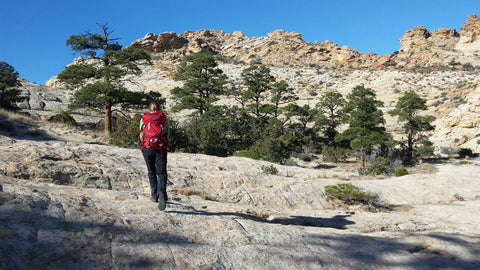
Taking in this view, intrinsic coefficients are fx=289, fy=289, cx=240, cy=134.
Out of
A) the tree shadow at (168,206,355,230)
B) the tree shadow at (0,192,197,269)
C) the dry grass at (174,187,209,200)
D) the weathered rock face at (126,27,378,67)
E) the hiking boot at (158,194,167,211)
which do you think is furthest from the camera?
the weathered rock face at (126,27,378,67)

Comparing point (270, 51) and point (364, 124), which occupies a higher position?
point (270, 51)

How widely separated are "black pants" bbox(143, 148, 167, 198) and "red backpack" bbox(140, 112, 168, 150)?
0.29 ft

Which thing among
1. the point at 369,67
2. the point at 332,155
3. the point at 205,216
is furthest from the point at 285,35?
the point at 205,216

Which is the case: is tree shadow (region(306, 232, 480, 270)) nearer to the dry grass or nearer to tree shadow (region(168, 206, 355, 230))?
tree shadow (region(168, 206, 355, 230))

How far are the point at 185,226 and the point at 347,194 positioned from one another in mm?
5755

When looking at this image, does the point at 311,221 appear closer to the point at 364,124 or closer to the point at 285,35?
the point at 364,124

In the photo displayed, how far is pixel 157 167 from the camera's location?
4.27m

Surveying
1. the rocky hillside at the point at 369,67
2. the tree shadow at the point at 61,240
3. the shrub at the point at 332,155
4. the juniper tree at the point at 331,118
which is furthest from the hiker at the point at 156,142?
the juniper tree at the point at 331,118

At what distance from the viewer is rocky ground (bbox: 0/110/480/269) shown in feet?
8.54

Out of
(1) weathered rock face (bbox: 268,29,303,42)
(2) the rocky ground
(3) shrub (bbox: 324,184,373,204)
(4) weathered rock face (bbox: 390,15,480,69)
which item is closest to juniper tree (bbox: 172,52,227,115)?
(2) the rocky ground

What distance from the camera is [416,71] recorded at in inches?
2013

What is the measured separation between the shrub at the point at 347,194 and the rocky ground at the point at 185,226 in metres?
0.33

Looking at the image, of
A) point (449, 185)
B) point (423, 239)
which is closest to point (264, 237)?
point (423, 239)

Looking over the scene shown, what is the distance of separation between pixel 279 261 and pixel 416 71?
58.5m
